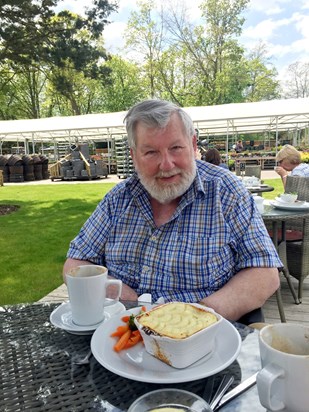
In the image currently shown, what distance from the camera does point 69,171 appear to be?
1602 centimetres

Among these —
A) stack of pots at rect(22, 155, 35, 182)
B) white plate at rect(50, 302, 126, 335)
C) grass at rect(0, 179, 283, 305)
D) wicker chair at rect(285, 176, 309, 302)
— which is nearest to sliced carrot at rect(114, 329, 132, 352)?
white plate at rect(50, 302, 126, 335)

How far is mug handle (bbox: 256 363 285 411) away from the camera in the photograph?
0.60m

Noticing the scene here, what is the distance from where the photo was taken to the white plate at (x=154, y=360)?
795 mm

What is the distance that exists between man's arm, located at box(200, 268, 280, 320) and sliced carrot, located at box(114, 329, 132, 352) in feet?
1.46

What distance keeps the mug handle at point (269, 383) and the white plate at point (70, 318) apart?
563mm

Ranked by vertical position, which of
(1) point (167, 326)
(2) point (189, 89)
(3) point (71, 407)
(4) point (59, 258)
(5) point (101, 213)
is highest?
(2) point (189, 89)

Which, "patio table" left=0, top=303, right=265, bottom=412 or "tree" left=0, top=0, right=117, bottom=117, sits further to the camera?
"tree" left=0, top=0, right=117, bottom=117

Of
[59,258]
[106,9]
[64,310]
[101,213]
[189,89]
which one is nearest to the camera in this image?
[64,310]

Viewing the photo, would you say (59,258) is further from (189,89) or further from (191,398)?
(189,89)

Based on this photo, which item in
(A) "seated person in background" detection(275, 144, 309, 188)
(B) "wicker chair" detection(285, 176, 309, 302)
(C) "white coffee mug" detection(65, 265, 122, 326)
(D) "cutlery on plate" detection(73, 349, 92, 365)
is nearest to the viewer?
(D) "cutlery on plate" detection(73, 349, 92, 365)

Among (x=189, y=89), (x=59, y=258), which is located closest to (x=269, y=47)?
(x=189, y=89)

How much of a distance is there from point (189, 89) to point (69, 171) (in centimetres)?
1885

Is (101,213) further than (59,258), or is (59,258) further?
(59,258)

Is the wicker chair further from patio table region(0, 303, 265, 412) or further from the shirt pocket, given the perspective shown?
patio table region(0, 303, 265, 412)
